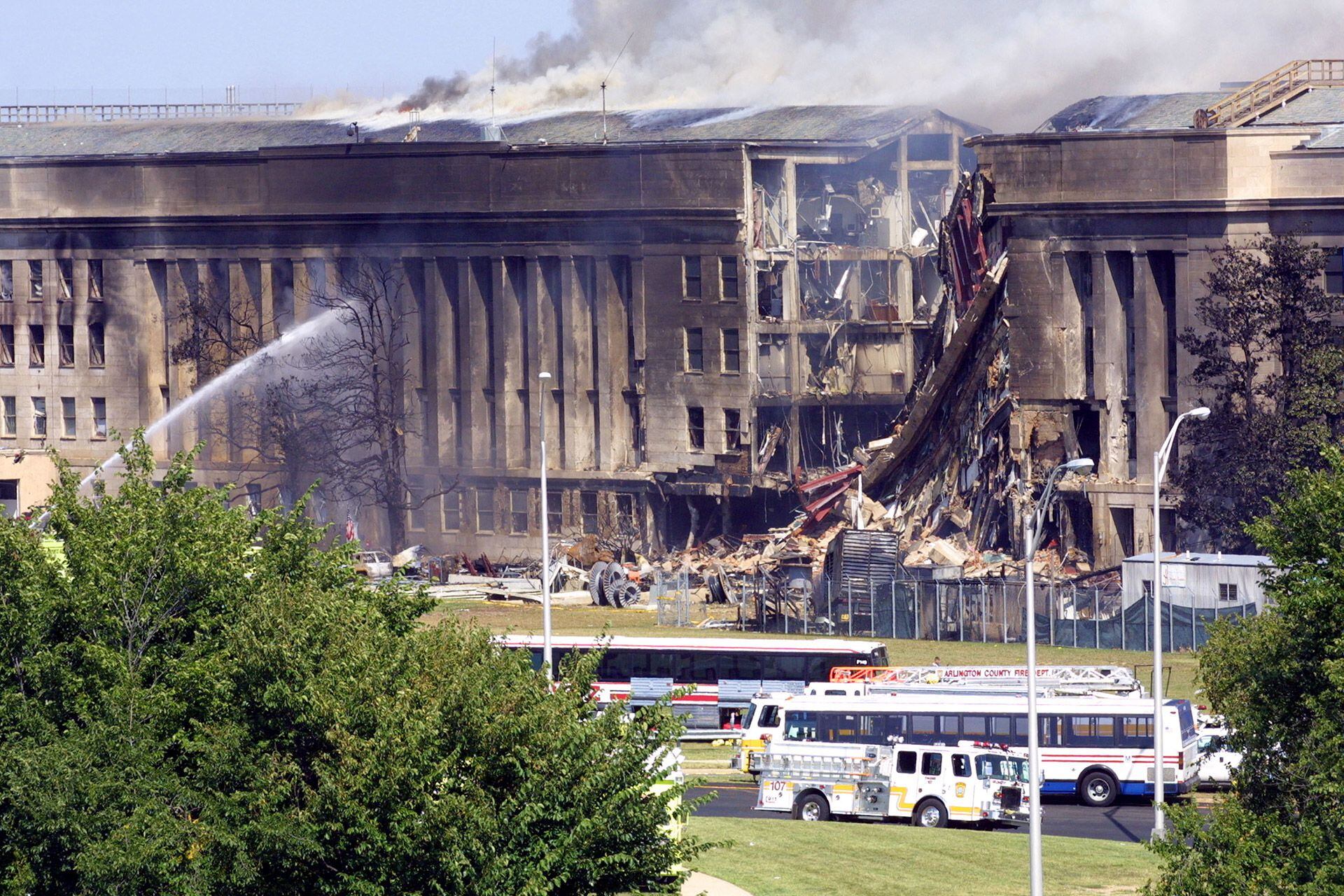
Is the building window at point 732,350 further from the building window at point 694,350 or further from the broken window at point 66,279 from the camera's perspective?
the broken window at point 66,279

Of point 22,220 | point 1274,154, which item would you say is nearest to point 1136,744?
point 1274,154

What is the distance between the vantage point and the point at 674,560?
3103 inches

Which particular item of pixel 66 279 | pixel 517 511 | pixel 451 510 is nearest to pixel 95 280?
pixel 66 279

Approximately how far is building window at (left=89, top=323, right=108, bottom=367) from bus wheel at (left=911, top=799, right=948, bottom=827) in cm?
6095

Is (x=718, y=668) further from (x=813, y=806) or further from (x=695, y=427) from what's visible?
(x=695, y=427)

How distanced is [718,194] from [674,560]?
13.4m

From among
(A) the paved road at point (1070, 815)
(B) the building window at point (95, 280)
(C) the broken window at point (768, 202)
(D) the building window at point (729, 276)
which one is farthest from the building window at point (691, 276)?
(A) the paved road at point (1070, 815)

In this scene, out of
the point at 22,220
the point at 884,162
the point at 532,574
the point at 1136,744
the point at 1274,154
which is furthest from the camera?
the point at 22,220

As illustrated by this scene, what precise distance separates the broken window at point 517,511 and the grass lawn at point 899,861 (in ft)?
156

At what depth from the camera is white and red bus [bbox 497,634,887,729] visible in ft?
167

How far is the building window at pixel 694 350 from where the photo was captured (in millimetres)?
81750

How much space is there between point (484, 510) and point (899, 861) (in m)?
52.7

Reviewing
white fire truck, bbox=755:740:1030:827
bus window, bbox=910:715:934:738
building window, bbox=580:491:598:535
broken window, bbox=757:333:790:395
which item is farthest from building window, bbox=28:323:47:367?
white fire truck, bbox=755:740:1030:827

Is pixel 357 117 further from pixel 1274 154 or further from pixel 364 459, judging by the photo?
pixel 1274 154
